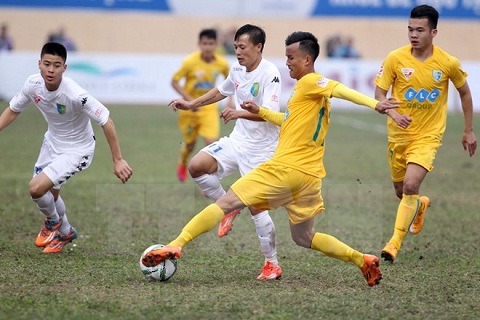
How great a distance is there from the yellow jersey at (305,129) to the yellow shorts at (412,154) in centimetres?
154

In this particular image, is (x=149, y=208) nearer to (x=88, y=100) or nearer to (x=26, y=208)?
(x=26, y=208)

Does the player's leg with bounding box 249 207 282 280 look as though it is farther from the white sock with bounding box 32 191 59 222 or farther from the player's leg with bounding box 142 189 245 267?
the white sock with bounding box 32 191 59 222

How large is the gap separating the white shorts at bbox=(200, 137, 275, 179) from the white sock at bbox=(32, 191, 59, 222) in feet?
5.05

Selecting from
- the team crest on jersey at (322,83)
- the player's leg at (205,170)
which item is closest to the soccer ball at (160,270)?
the player's leg at (205,170)

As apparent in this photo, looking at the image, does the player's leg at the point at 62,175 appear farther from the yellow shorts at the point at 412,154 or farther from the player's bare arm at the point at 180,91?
the player's bare arm at the point at 180,91

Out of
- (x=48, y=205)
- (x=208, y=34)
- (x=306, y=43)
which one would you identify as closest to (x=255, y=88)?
(x=306, y=43)

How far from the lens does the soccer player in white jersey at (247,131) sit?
7.55 m

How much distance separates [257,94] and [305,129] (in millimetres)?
1127

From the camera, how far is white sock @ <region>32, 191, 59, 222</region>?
8.07 metres

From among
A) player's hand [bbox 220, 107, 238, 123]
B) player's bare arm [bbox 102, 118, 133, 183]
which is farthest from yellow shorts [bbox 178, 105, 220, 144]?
player's hand [bbox 220, 107, 238, 123]

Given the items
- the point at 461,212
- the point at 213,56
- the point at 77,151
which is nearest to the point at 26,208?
the point at 77,151

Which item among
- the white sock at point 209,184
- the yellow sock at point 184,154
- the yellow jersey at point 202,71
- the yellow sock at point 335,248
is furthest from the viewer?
the yellow sock at point 184,154

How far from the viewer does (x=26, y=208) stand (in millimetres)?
10727

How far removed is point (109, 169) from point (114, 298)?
8550 millimetres
